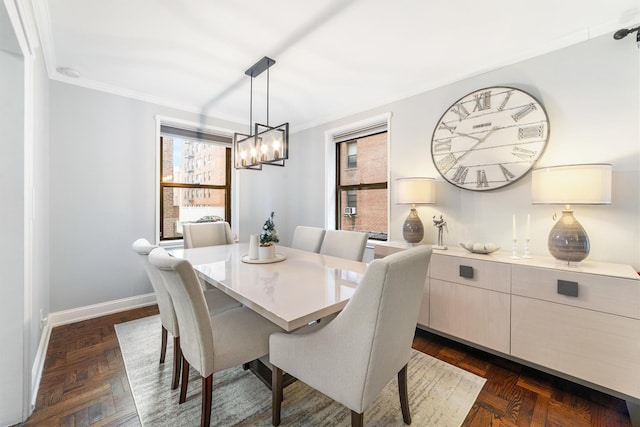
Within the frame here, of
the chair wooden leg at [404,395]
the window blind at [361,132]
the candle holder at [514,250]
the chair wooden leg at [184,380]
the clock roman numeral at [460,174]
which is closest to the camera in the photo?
the chair wooden leg at [404,395]

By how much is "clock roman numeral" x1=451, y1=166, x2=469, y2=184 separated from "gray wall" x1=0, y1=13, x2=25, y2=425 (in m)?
3.16

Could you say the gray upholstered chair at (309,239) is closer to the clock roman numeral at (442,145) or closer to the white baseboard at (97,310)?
the clock roman numeral at (442,145)

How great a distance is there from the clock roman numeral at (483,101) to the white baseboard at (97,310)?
4040mm

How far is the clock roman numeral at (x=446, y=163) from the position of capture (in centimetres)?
258

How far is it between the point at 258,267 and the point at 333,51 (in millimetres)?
1871

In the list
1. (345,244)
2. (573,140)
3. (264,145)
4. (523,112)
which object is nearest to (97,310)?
(264,145)

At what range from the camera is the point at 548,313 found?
174 cm

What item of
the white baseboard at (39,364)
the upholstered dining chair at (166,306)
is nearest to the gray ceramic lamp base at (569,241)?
the upholstered dining chair at (166,306)

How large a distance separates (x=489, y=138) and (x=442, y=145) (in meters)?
0.41

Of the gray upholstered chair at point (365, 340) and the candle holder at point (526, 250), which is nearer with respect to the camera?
the gray upholstered chair at point (365, 340)

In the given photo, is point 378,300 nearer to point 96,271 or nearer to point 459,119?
point 459,119

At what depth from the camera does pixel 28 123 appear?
1561 millimetres

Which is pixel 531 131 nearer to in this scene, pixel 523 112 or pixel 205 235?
pixel 523 112

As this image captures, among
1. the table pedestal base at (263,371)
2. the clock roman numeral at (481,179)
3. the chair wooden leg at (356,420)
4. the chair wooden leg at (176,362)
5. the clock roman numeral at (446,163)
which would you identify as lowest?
the table pedestal base at (263,371)
